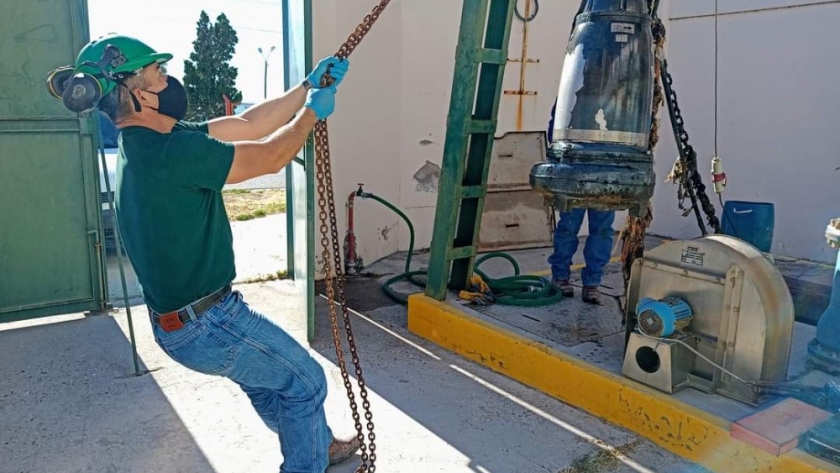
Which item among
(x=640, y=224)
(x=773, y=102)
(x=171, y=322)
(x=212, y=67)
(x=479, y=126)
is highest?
Answer: (x=212, y=67)

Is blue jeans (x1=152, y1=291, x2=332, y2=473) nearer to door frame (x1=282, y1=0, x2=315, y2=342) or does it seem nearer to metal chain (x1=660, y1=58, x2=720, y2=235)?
door frame (x1=282, y1=0, x2=315, y2=342)

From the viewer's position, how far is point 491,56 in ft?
14.9

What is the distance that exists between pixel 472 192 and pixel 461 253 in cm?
47

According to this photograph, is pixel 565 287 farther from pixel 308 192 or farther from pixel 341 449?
pixel 341 449

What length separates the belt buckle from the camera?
237cm

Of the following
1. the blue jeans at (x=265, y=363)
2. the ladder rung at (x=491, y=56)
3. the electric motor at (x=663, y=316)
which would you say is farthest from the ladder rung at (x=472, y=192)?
the blue jeans at (x=265, y=363)

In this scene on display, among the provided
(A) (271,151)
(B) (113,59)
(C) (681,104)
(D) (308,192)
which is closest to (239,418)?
(D) (308,192)

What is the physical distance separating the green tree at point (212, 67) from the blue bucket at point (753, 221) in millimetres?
26412

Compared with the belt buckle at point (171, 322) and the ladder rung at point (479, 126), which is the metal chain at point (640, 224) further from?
the belt buckle at point (171, 322)

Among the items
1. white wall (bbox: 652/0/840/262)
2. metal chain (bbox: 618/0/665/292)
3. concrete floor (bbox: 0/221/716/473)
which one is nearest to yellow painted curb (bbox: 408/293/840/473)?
concrete floor (bbox: 0/221/716/473)

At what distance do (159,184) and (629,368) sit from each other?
261 cm

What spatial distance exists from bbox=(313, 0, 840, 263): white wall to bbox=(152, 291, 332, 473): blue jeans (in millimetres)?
3856

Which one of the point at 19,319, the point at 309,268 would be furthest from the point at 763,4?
the point at 19,319

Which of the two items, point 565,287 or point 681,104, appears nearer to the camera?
point 565,287
